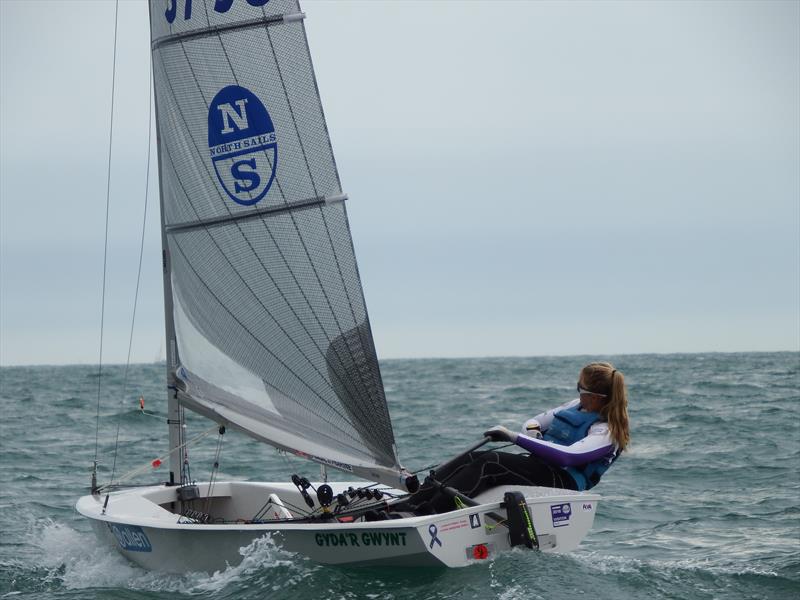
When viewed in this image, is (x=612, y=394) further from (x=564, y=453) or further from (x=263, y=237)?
(x=263, y=237)

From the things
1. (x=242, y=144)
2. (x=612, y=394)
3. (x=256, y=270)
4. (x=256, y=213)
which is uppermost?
(x=242, y=144)

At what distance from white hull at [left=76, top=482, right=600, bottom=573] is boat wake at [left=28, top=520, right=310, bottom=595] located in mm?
61

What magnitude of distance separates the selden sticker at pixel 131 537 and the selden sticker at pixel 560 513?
8.31 feet

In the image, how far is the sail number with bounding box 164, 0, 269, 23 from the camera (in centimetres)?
720

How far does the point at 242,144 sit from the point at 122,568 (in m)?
2.90

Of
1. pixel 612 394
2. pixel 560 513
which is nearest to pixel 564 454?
pixel 560 513

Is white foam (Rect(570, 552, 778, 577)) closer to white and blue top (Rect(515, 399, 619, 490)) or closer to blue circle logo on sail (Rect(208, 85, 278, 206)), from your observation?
white and blue top (Rect(515, 399, 619, 490))

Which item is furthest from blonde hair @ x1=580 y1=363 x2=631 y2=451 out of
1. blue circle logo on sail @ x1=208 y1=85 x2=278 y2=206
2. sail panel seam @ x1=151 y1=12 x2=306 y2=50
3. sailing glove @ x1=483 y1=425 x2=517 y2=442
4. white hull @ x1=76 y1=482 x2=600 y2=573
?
sail panel seam @ x1=151 y1=12 x2=306 y2=50

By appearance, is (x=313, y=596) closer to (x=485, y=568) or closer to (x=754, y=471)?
(x=485, y=568)

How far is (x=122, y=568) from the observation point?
288 inches

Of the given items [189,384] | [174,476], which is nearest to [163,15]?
[189,384]

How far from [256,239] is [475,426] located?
10.8 metres

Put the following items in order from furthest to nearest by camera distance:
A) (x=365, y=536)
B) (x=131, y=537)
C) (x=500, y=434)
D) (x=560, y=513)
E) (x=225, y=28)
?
A: 1. (x=225, y=28)
2. (x=131, y=537)
3. (x=560, y=513)
4. (x=500, y=434)
5. (x=365, y=536)

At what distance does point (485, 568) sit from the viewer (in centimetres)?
631
